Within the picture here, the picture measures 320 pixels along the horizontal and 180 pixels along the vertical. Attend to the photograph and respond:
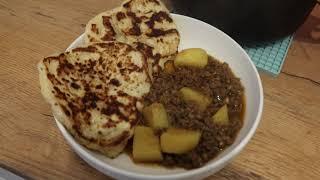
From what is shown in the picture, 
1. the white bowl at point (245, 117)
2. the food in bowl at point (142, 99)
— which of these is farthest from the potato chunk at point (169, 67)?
the white bowl at point (245, 117)

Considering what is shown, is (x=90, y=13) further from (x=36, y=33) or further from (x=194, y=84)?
(x=194, y=84)

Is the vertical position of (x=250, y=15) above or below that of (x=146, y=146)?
above

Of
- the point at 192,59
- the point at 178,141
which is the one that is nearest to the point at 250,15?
the point at 192,59

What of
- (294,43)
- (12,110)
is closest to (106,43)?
(12,110)

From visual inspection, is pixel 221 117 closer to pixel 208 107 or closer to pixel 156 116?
pixel 208 107

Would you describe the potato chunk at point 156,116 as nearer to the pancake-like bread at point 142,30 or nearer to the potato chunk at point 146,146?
A: the potato chunk at point 146,146

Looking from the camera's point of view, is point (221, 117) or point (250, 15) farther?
point (250, 15)
